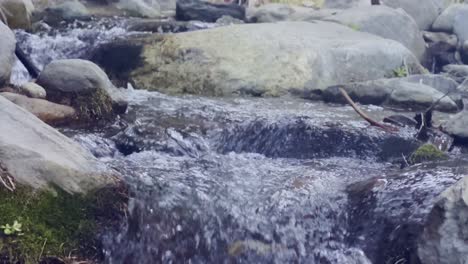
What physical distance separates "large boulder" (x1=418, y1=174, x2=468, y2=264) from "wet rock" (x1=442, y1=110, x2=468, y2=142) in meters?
2.54

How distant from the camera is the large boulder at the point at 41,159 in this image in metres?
3.85

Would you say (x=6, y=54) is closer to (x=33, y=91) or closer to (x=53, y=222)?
(x=33, y=91)

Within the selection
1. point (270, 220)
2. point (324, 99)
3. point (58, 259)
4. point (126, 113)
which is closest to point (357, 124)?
point (324, 99)

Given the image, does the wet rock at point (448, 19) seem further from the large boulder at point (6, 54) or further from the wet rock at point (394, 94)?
the large boulder at point (6, 54)

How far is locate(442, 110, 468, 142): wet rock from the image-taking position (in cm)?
637

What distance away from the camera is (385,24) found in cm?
1139

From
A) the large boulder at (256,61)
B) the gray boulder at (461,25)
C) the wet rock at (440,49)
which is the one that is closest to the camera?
the large boulder at (256,61)

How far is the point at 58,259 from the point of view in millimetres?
3717

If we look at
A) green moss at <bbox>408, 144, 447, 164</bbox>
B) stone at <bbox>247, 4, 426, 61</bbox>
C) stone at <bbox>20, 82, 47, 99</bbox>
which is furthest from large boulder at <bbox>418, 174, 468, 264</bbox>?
stone at <bbox>247, 4, 426, 61</bbox>

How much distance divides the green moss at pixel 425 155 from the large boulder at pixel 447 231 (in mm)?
1800

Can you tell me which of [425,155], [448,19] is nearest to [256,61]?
[425,155]

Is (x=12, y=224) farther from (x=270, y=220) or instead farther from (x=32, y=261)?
(x=270, y=220)

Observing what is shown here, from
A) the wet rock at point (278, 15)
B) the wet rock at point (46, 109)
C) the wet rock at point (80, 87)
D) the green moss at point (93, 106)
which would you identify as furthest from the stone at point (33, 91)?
the wet rock at point (278, 15)

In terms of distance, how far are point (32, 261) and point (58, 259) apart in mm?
144
